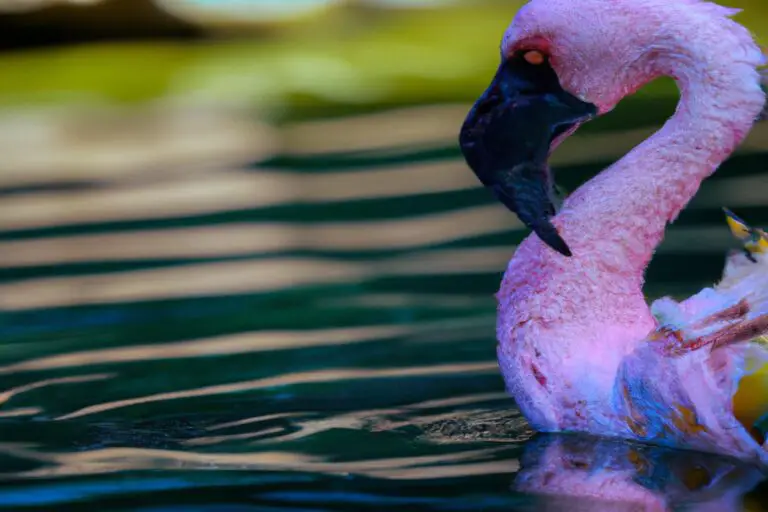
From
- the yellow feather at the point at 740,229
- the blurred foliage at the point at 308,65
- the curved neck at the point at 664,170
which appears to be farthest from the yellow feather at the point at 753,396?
the blurred foliage at the point at 308,65

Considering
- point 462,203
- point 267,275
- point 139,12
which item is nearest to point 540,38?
point 267,275

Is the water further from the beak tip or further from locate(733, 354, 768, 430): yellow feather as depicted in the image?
the beak tip

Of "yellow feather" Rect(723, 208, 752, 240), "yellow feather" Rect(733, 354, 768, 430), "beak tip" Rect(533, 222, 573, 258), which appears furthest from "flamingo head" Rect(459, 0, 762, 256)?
"yellow feather" Rect(733, 354, 768, 430)

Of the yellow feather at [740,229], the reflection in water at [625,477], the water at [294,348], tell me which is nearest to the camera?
the reflection in water at [625,477]

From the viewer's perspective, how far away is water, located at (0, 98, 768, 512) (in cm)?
314

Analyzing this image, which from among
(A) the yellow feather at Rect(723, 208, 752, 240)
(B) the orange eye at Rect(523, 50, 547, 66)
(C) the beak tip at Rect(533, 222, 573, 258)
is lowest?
(A) the yellow feather at Rect(723, 208, 752, 240)

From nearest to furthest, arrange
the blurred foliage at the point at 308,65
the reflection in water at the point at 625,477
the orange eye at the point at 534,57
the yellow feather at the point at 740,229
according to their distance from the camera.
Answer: the reflection in water at the point at 625,477 < the yellow feather at the point at 740,229 < the orange eye at the point at 534,57 < the blurred foliage at the point at 308,65

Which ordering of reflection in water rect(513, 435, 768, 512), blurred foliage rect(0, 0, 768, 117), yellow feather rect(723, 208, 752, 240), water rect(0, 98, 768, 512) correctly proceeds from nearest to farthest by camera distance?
reflection in water rect(513, 435, 768, 512), water rect(0, 98, 768, 512), yellow feather rect(723, 208, 752, 240), blurred foliage rect(0, 0, 768, 117)

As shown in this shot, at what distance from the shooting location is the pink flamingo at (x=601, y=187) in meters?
3.30

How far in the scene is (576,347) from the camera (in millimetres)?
3400

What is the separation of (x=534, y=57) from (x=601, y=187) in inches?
13.7

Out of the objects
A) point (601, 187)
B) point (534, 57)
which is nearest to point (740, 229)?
point (601, 187)

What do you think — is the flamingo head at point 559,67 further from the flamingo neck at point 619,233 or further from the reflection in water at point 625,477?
the reflection in water at point 625,477

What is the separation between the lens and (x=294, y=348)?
4.61m
